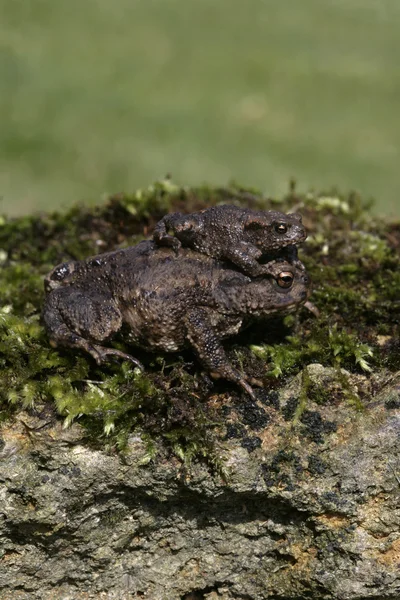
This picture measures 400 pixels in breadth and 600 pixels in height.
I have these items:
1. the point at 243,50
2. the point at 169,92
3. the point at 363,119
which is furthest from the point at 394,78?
the point at 169,92

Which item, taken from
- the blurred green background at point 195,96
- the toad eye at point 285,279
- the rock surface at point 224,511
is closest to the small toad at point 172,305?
the toad eye at point 285,279

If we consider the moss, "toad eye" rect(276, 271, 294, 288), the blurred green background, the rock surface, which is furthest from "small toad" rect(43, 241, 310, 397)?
the blurred green background

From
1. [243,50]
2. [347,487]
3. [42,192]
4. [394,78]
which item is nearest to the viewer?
[347,487]

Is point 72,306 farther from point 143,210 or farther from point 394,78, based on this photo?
point 394,78

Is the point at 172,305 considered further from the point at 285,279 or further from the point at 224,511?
the point at 224,511

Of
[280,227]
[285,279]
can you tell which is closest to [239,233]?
[280,227]

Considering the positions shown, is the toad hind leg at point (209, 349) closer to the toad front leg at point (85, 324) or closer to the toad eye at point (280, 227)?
the toad front leg at point (85, 324)
